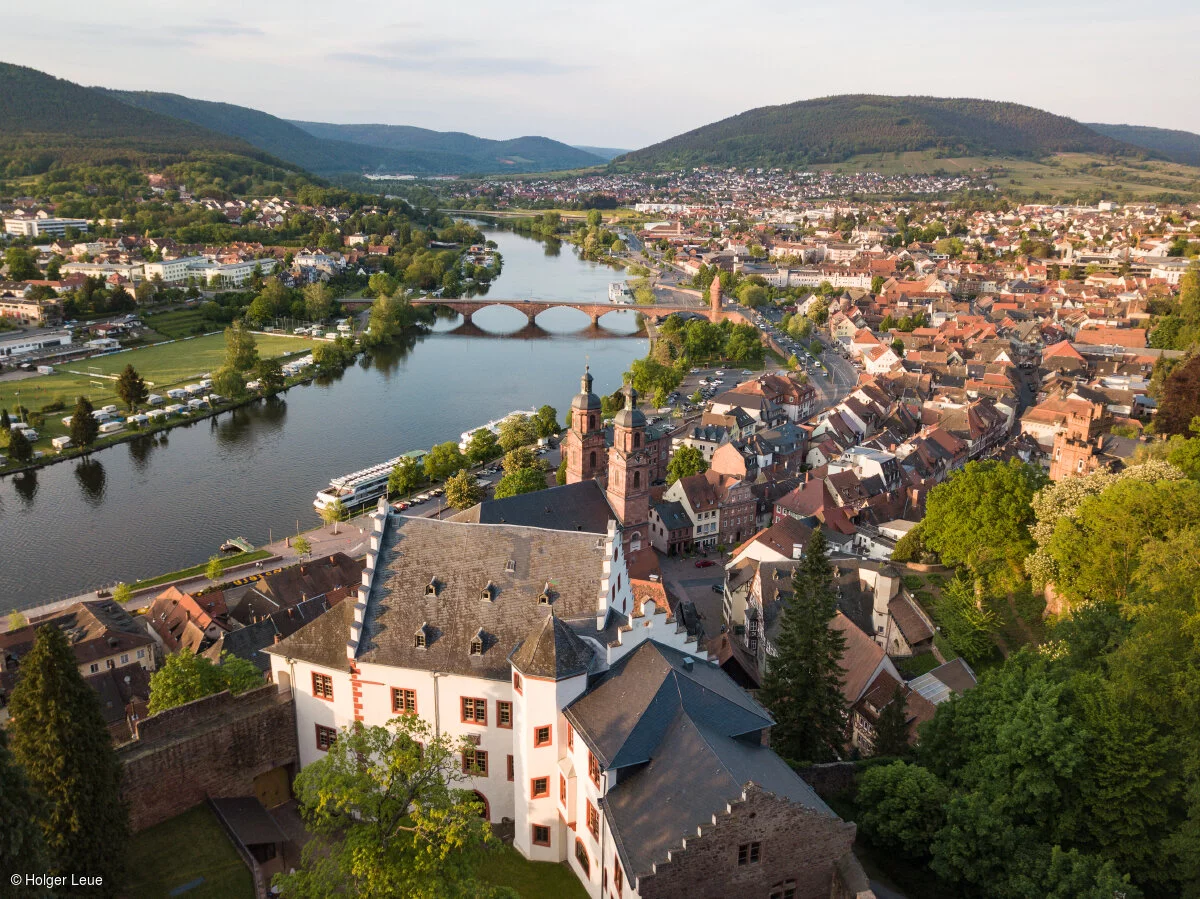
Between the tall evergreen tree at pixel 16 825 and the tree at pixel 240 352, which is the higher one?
the tall evergreen tree at pixel 16 825

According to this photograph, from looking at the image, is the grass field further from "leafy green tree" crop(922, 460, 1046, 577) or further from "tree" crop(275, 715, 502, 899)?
"leafy green tree" crop(922, 460, 1046, 577)

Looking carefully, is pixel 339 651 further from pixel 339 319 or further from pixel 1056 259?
pixel 1056 259

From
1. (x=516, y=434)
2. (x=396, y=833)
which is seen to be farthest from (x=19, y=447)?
(x=396, y=833)

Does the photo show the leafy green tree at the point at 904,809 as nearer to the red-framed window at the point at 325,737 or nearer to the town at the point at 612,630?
the town at the point at 612,630

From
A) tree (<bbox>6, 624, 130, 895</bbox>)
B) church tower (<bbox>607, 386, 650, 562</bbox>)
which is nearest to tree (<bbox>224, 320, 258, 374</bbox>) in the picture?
church tower (<bbox>607, 386, 650, 562</bbox>)

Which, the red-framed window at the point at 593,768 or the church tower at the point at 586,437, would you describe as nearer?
the red-framed window at the point at 593,768

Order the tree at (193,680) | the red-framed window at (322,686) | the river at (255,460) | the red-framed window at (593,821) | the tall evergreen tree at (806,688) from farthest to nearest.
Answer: the river at (255,460), the tall evergreen tree at (806,688), the tree at (193,680), the red-framed window at (322,686), the red-framed window at (593,821)

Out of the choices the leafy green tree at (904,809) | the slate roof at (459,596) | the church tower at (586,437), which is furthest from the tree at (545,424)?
the leafy green tree at (904,809)
